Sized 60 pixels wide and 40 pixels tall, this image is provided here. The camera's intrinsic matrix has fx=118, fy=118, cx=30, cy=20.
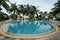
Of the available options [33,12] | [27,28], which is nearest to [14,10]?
[33,12]

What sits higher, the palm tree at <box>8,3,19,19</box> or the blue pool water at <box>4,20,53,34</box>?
the palm tree at <box>8,3,19,19</box>

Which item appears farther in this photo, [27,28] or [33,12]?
[33,12]

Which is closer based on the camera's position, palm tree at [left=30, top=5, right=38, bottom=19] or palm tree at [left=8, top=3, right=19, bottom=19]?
palm tree at [left=30, top=5, right=38, bottom=19]

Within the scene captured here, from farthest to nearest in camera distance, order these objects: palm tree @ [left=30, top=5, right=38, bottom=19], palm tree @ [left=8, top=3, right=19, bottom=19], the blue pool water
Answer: palm tree @ [left=8, top=3, right=19, bottom=19]
palm tree @ [left=30, top=5, right=38, bottom=19]
the blue pool water

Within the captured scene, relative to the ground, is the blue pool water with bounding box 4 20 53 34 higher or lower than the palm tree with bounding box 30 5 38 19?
lower

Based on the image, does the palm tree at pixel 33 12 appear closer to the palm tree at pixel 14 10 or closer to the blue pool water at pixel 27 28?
the palm tree at pixel 14 10

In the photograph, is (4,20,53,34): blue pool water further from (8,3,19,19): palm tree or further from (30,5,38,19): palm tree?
(8,3,19,19): palm tree

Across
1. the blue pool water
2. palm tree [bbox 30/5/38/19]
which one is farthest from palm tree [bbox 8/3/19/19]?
the blue pool water

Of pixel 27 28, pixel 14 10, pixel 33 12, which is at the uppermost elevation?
pixel 14 10

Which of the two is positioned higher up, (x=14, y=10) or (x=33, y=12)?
(x=14, y=10)

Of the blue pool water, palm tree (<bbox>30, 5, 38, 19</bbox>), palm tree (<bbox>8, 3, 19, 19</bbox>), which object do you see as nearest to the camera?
the blue pool water

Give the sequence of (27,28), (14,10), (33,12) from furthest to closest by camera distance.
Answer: (14,10), (33,12), (27,28)

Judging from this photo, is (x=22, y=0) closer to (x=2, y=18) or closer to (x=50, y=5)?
(x=50, y=5)

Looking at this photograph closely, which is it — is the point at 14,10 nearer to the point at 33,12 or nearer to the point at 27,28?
the point at 33,12
